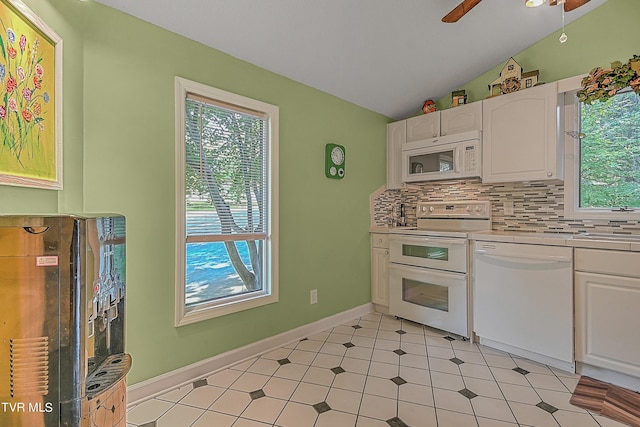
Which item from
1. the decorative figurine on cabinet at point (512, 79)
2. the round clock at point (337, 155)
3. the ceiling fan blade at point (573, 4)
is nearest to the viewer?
the ceiling fan blade at point (573, 4)

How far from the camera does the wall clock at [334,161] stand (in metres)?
2.86

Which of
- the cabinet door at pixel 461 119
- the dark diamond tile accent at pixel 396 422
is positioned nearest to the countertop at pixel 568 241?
the cabinet door at pixel 461 119

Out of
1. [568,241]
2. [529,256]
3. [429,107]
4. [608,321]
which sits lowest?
[608,321]

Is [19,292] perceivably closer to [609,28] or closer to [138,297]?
[138,297]

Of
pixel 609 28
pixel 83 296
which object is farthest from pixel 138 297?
pixel 609 28

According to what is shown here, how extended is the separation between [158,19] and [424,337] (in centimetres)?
309

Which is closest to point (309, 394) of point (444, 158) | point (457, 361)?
point (457, 361)

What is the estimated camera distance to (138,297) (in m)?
1.79

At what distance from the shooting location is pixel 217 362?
6.98 feet

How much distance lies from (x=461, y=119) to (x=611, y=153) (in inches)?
45.6

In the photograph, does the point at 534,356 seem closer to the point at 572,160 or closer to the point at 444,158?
the point at 572,160

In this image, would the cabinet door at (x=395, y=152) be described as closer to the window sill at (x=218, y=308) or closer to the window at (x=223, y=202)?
the window at (x=223, y=202)

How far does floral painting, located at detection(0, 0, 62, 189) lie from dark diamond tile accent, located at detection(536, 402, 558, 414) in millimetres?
2750

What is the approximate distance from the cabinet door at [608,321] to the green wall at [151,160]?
199cm
